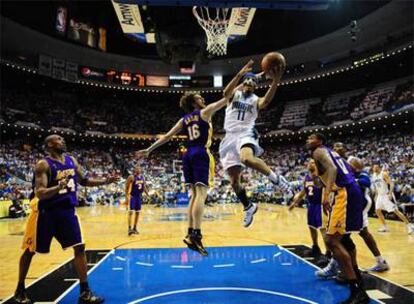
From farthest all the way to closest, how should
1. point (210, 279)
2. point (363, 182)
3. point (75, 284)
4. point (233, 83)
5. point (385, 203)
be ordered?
point (385, 203), point (363, 182), point (210, 279), point (75, 284), point (233, 83)

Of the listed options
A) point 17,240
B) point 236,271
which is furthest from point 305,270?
point 17,240

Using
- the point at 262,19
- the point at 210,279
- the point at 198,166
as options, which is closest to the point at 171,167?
the point at 262,19

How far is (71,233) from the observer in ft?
14.8

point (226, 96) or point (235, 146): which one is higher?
point (226, 96)

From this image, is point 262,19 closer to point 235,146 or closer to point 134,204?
point 134,204

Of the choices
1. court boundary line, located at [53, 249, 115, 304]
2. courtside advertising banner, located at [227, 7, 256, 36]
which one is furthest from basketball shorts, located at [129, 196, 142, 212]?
courtside advertising banner, located at [227, 7, 256, 36]

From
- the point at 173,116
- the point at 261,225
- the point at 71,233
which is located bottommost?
the point at 261,225

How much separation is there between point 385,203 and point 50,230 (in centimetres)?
866

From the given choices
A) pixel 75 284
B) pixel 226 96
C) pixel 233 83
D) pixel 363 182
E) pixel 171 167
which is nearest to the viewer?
pixel 233 83

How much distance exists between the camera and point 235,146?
471 centimetres

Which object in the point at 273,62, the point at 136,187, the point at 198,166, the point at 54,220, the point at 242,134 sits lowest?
the point at 54,220

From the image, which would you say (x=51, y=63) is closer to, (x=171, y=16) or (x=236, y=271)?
(x=171, y=16)

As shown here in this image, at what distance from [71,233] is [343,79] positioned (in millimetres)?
29108

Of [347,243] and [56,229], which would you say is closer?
[56,229]
